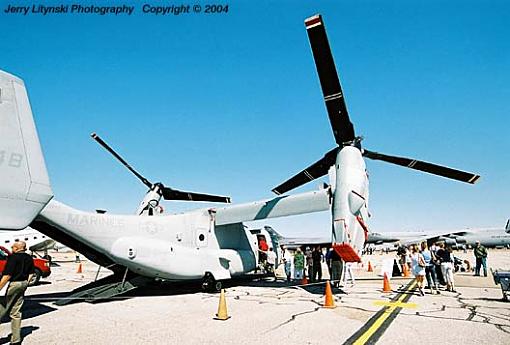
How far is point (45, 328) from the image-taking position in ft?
26.3

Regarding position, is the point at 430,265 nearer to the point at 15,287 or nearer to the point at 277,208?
the point at 277,208

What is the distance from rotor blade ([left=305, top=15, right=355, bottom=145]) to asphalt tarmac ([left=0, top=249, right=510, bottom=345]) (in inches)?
228

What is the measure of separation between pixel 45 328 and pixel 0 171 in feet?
14.7

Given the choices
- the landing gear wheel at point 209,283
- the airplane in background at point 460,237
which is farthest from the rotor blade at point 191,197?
the airplane in background at point 460,237

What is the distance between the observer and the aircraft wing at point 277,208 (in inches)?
511

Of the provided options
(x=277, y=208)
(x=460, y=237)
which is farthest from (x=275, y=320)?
(x=460, y=237)

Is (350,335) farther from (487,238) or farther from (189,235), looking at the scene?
(487,238)

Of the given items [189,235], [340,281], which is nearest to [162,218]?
[189,235]

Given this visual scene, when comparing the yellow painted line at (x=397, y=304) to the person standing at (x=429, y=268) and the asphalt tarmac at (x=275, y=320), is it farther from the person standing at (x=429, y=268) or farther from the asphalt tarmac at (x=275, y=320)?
the person standing at (x=429, y=268)

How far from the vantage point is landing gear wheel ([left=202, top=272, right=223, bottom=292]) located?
13.9 metres

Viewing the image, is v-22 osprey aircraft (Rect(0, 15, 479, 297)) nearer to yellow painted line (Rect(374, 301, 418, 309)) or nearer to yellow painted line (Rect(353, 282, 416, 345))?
yellow painted line (Rect(374, 301, 418, 309))

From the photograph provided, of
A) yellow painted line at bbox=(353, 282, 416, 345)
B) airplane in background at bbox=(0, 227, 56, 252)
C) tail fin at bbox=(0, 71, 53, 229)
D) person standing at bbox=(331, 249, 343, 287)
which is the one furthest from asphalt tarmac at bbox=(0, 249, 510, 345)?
airplane in background at bbox=(0, 227, 56, 252)

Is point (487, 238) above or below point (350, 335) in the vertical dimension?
above

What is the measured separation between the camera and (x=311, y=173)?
51.3ft
